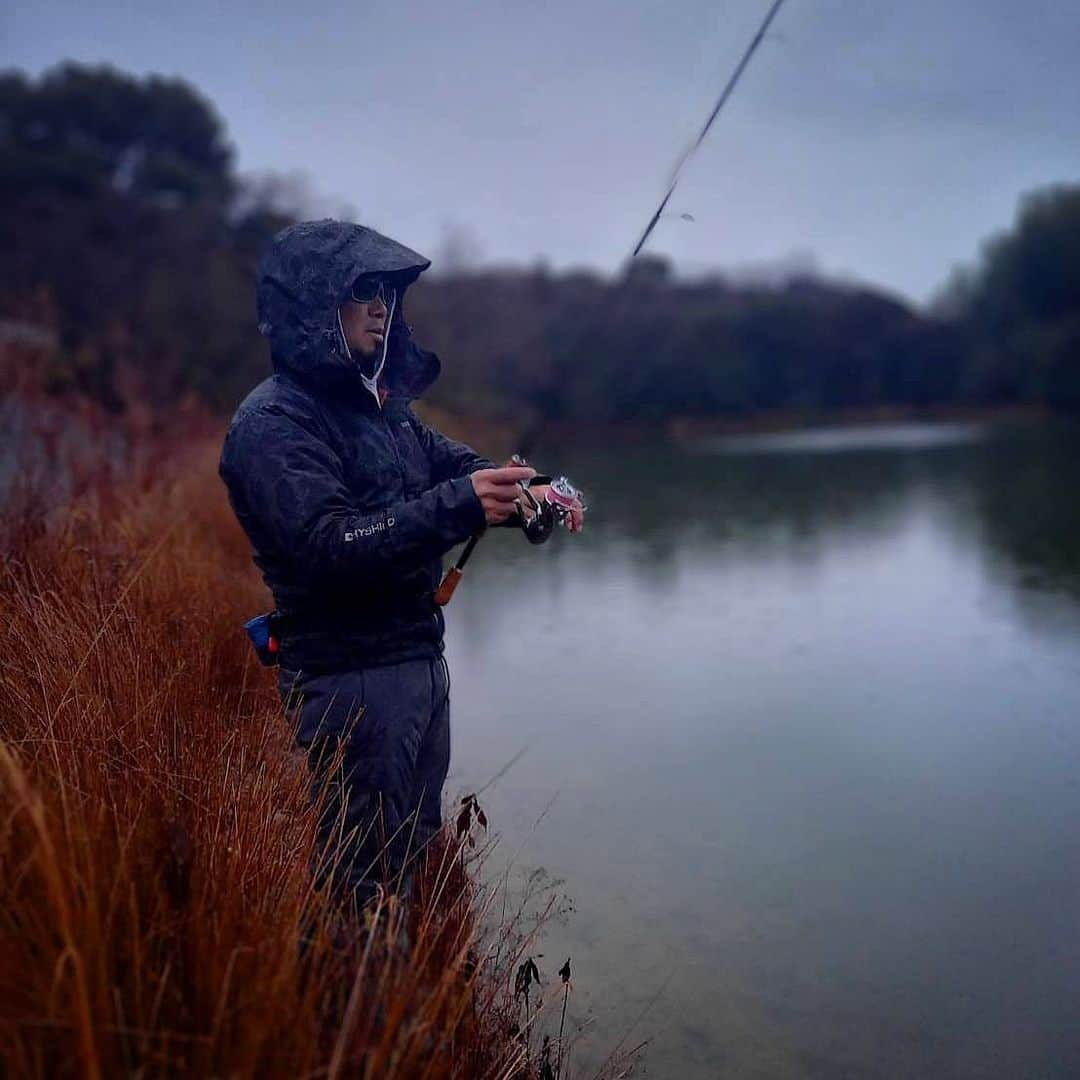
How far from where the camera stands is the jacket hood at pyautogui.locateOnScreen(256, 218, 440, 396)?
7.45 feet

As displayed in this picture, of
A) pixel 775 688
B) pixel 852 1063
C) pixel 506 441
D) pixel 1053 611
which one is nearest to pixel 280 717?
pixel 852 1063

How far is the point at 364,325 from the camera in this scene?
2367 millimetres

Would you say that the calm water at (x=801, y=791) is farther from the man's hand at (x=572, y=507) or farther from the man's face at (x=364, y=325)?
the man's face at (x=364, y=325)

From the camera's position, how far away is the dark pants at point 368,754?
223cm

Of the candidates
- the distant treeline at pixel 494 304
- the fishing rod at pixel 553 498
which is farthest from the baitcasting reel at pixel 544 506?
the distant treeline at pixel 494 304

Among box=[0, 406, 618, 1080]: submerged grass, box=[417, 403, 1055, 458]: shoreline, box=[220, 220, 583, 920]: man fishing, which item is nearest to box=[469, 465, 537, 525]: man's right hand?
box=[220, 220, 583, 920]: man fishing

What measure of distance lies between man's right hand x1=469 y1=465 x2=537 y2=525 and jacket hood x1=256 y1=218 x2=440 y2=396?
0.40 m

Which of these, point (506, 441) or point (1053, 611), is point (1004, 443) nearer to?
point (506, 441)

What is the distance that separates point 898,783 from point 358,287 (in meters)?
2.67

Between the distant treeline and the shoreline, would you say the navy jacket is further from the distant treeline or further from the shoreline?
the shoreline

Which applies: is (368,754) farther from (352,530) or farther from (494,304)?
(494,304)

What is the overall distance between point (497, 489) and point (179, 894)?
921 millimetres

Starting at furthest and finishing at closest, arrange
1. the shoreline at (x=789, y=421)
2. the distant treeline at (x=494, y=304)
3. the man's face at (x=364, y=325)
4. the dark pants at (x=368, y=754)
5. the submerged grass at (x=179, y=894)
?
the shoreline at (x=789, y=421)
the distant treeline at (x=494, y=304)
the man's face at (x=364, y=325)
the dark pants at (x=368, y=754)
the submerged grass at (x=179, y=894)

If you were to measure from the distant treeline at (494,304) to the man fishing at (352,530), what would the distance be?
11.0m
